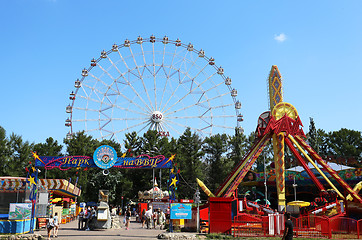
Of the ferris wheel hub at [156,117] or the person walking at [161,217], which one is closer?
the person walking at [161,217]

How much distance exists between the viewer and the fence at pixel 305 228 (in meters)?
15.8

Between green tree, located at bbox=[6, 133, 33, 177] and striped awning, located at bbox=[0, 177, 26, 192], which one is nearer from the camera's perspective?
striped awning, located at bbox=[0, 177, 26, 192]

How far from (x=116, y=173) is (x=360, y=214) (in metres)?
38.4

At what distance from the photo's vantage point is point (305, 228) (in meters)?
16.5

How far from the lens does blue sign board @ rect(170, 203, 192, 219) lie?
17328 mm

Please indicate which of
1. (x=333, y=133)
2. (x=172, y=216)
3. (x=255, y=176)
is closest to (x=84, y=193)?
(x=255, y=176)

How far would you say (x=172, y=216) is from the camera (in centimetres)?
1723

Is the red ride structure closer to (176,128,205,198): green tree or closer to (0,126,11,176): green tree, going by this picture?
(176,128,205,198): green tree

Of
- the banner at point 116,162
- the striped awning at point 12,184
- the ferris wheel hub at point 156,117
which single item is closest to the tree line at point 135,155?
the ferris wheel hub at point 156,117

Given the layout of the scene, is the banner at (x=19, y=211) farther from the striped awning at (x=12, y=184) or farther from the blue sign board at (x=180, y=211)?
the striped awning at (x=12, y=184)

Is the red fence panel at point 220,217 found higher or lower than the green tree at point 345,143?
lower

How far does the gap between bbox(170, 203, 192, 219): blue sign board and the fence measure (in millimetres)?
2391

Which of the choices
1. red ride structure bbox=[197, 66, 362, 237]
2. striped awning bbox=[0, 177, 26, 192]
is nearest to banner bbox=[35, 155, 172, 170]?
red ride structure bbox=[197, 66, 362, 237]

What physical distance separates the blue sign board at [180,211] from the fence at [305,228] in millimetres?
2391
